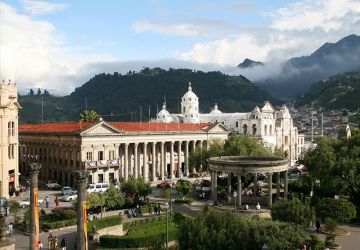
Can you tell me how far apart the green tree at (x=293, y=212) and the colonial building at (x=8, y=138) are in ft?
120

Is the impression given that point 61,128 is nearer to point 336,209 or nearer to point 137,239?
point 137,239

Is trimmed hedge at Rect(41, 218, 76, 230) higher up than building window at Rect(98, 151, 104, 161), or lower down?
lower down

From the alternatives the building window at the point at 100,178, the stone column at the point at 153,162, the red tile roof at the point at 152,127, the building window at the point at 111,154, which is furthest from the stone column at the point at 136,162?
the building window at the point at 100,178

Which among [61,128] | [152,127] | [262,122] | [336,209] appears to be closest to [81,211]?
[336,209]

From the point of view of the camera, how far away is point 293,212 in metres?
43.4

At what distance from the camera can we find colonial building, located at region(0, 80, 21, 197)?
211ft

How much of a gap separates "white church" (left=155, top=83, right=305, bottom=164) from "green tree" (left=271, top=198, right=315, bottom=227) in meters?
73.1

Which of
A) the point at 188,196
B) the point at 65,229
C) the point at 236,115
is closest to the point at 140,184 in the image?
the point at 188,196

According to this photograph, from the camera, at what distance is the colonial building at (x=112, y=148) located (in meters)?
80.6

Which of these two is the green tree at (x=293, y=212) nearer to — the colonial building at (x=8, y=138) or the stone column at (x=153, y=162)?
the colonial building at (x=8, y=138)

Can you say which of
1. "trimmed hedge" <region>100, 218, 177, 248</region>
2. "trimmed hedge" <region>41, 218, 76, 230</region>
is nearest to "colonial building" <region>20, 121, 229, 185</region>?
"trimmed hedge" <region>41, 218, 76, 230</region>

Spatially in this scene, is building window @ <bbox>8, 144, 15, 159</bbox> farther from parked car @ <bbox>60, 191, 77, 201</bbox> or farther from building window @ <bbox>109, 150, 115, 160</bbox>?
building window @ <bbox>109, 150, 115, 160</bbox>

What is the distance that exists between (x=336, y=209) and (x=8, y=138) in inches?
1661

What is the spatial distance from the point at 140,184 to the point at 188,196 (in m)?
10.2
